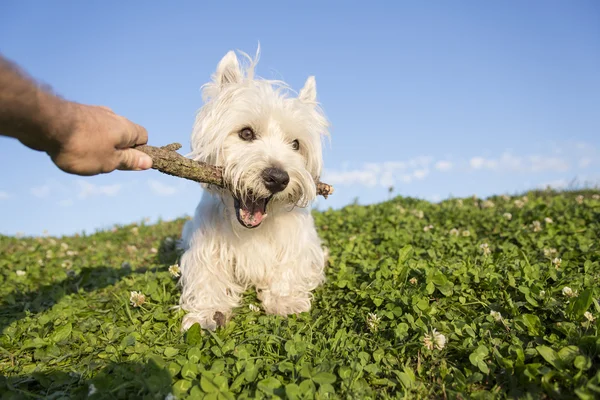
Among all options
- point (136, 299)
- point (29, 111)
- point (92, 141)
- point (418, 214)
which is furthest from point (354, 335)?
point (418, 214)

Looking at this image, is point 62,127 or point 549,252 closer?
point 62,127

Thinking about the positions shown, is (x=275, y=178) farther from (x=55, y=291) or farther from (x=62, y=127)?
(x=55, y=291)

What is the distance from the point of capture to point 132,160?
9.24ft

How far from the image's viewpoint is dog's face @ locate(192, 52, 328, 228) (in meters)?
4.12

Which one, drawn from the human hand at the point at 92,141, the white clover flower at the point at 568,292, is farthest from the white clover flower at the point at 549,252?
the human hand at the point at 92,141

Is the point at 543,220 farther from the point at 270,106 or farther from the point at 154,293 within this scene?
the point at 154,293

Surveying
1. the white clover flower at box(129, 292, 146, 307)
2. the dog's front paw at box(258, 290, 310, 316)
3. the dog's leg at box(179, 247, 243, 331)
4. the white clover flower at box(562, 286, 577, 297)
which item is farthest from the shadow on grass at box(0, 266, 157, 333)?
the white clover flower at box(562, 286, 577, 297)

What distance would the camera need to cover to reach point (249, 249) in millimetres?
4762

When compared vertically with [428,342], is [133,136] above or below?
above

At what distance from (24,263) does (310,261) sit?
5060mm

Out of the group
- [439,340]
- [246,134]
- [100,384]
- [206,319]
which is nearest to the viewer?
[100,384]

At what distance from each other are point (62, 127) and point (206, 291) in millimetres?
2633

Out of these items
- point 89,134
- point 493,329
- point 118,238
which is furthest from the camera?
point 118,238

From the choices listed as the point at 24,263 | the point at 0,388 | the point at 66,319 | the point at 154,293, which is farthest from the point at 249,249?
the point at 24,263
